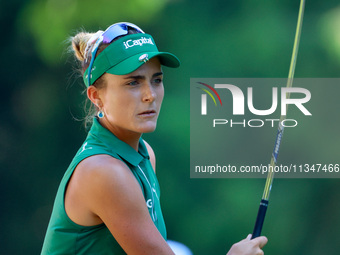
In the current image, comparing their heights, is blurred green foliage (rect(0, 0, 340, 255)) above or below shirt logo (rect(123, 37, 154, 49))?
above

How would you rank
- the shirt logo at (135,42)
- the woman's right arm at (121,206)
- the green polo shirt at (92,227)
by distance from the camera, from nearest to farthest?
the woman's right arm at (121,206) < the green polo shirt at (92,227) < the shirt logo at (135,42)

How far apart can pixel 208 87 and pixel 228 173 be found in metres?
0.60

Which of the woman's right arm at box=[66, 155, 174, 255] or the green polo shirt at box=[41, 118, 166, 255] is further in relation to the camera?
the green polo shirt at box=[41, 118, 166, 255]

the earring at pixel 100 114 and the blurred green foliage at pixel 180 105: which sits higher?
the blurred green foliage at pixel 180 105

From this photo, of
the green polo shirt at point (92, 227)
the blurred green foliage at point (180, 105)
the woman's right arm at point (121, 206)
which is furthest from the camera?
the blurred green foliage at point (180, 105)

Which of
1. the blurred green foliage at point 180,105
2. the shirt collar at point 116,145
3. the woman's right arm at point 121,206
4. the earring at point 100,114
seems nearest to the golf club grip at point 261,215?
the woman's right arm at point 121,206

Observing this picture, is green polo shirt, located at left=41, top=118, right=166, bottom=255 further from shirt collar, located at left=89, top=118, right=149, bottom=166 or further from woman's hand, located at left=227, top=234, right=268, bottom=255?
woman's hand, located at left=227, top=234, right=268, bottom=255

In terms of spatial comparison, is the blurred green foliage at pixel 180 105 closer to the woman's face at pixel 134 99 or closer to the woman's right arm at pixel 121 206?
the woman's face at pixel 134 99

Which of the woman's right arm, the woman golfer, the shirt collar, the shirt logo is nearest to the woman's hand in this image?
the woman golfer

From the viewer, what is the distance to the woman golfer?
4.92 ft

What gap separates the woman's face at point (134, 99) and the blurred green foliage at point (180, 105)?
5.99ft

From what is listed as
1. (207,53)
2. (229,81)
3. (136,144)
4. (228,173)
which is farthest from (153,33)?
(136,144)

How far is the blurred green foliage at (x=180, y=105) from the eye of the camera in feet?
11.5

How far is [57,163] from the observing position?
Answer: 11.6ft
